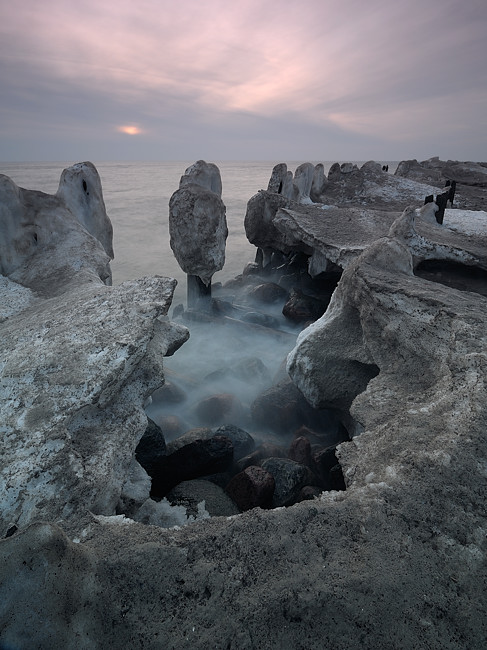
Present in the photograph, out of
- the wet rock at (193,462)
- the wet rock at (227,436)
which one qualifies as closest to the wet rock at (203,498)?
the wet rock at (193,462)

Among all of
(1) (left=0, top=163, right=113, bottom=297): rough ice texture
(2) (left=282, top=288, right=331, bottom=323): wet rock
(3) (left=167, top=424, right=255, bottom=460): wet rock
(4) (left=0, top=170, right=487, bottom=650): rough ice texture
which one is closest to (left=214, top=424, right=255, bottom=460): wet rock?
(3) (left=167, top=424, right=255, bottom=460): wet rock

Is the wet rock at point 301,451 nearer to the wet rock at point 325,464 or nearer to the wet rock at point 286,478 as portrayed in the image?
the wet rock at point 325,464

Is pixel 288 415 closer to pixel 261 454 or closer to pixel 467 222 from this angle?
pixel 261 454

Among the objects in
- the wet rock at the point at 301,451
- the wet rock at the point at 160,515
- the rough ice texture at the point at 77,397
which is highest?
the rough ice texture at the point at 77,397

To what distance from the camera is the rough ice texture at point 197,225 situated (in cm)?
787

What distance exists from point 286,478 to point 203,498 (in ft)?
2.68

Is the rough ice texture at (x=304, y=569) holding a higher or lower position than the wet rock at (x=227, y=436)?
higher

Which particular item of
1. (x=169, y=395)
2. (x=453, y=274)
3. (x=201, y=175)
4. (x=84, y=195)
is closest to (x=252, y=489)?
(x=169, y=395)

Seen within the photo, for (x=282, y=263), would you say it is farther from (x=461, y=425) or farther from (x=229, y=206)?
(x=229, y=206)

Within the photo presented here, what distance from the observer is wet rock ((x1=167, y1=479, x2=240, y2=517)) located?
11.5 ft

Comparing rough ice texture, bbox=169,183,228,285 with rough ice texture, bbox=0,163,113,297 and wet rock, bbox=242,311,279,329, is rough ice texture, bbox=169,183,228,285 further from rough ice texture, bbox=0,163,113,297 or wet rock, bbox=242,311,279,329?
rough ice texture, bbox=0,163,113,297

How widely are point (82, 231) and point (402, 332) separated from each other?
546 cm

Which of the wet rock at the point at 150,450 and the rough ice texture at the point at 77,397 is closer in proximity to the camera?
the rough ice texture at the point at 77,397

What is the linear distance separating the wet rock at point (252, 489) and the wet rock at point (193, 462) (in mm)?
547
